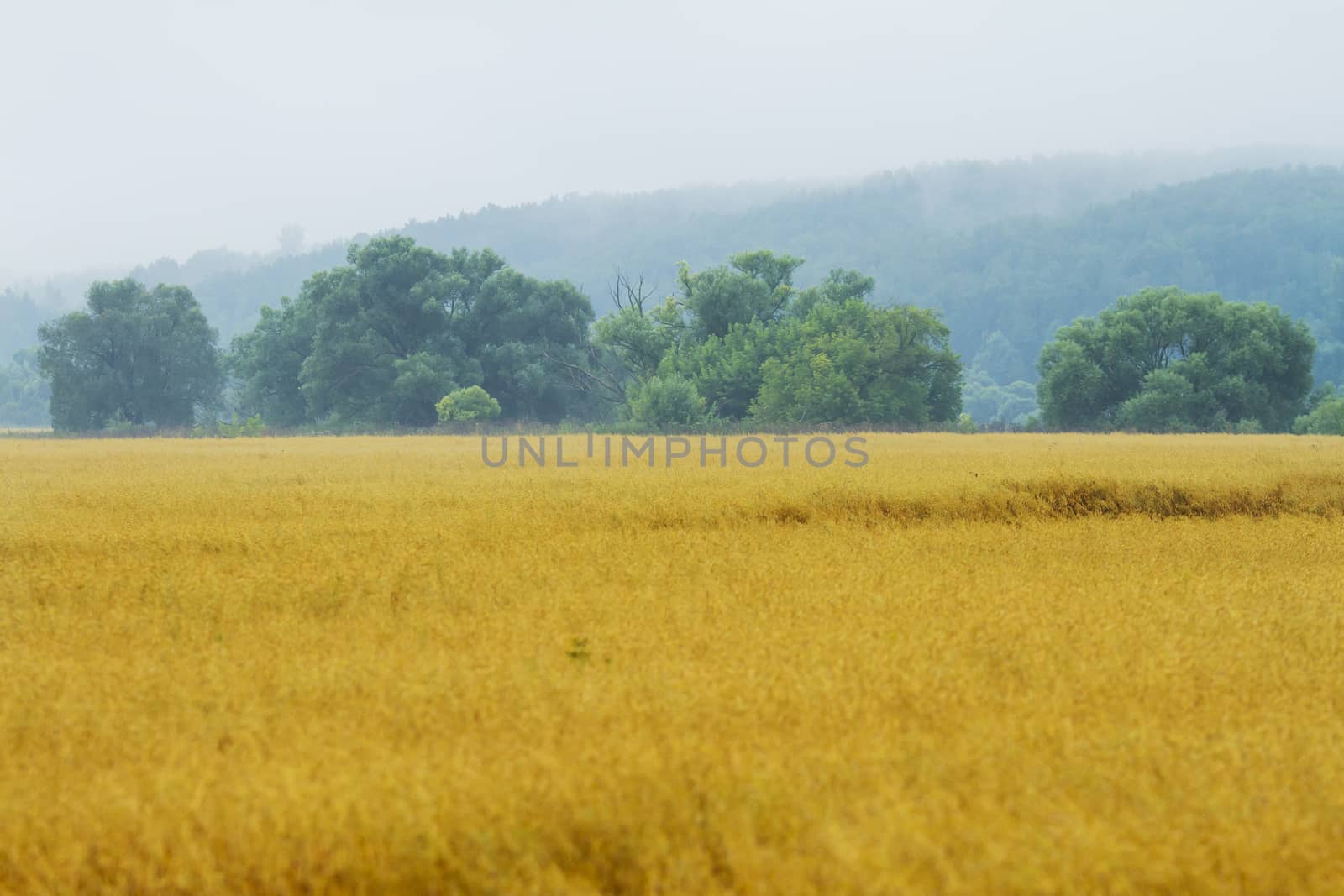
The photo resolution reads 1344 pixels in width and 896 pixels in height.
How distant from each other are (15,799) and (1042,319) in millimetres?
146905

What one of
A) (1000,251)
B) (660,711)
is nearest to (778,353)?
(660,711)

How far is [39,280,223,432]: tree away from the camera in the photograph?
56969mm

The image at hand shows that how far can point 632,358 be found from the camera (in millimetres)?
56938

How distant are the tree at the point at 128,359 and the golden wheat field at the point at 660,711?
53.0 m

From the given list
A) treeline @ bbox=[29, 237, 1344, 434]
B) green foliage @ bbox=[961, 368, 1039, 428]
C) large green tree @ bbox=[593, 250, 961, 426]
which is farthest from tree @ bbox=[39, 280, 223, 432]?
green foliage @ bbox=[961, 368, 1039, 428]

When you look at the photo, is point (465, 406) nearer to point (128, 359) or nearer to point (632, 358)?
point (632, 358)

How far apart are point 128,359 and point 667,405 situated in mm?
33054

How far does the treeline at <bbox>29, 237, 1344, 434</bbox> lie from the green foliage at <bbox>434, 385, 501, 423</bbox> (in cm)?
10

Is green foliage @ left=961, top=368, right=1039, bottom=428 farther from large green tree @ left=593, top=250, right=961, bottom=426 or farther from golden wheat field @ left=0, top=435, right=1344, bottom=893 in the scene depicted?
golden wheat field @ left=0, top=435, right=1344, bottom=893

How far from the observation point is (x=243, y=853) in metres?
3.43

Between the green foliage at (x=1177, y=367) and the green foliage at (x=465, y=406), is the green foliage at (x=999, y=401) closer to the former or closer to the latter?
the green foliage at (x=1177, y=367)

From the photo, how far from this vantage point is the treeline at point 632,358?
48.7m

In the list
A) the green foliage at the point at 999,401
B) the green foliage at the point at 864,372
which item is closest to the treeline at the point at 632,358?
the green foliage at the point at 864,372

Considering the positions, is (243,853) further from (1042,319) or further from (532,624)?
(1042,319)
